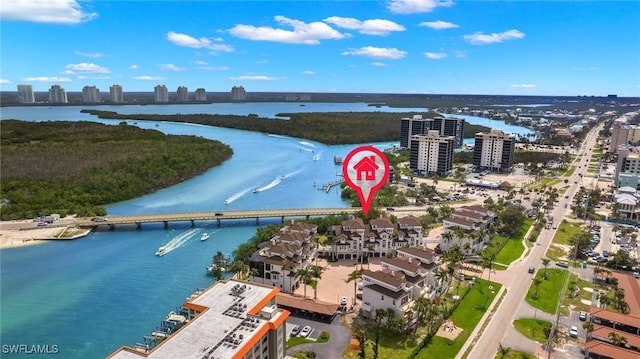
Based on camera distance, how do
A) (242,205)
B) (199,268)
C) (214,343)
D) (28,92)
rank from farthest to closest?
(28,92) < (242,205) < (199,268) < (214,343)

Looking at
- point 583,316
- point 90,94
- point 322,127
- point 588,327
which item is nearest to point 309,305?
point 588,327

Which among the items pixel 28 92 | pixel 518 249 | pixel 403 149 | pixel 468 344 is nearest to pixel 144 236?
pixel 468 344

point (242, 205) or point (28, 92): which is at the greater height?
point (28, 92)

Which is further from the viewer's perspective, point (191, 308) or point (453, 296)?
point (453, 296)

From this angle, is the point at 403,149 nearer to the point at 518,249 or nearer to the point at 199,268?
the point at 518,249

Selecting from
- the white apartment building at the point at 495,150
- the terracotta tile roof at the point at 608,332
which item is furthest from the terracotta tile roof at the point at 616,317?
the white apartment building at the point at 495,150

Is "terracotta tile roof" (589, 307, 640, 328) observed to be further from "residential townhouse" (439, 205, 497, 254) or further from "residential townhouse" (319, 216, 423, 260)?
"residential townhouse" (319, 216, 423, 260)
